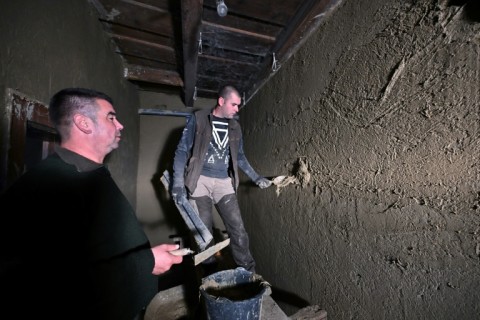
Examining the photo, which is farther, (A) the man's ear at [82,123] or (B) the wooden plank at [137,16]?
(B) the wooden plank at [137,16]

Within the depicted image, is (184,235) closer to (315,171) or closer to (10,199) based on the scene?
(315,171)

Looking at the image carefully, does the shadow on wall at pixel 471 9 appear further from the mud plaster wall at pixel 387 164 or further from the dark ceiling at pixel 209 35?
the dark ceiling at pixel 209 35

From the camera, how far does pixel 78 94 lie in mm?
1252

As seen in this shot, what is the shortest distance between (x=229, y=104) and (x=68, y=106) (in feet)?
5.00

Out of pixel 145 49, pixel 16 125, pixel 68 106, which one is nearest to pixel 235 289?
pixel 68 106

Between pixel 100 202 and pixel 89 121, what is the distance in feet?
1.47

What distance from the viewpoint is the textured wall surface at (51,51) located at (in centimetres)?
123

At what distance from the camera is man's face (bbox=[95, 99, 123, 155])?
4.15 feet

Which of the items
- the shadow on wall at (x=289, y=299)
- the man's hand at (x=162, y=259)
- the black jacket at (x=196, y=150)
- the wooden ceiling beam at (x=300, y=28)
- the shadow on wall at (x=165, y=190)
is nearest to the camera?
the man's hand at (x=162, y=259)

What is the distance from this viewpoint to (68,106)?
1.21 metres

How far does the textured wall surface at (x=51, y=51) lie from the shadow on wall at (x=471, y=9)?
199 cm

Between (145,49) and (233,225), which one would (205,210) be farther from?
(145,49)

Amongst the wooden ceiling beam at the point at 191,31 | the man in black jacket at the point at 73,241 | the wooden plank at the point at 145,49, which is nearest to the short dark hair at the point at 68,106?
the man in black jacket at the point at 73,241

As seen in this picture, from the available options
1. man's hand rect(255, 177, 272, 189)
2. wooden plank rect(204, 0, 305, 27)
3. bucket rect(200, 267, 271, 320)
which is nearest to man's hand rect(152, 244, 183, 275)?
bucket rect(200, 267, 271, 320)
